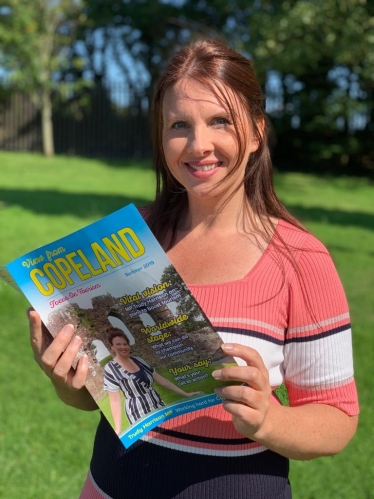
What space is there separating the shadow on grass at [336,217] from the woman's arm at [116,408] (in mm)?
8746

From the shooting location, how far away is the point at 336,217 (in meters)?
10.5

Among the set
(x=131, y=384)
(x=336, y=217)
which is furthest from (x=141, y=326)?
(x=336, y=217)

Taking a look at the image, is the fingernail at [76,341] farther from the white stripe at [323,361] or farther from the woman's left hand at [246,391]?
the white stripe at [323,361]

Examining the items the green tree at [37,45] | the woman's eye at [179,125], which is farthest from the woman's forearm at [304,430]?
the green tree at [37,45]

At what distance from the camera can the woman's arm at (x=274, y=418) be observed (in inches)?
42.8

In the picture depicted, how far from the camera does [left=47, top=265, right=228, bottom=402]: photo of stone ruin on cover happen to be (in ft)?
3.65

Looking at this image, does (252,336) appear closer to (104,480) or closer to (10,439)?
(104,480)

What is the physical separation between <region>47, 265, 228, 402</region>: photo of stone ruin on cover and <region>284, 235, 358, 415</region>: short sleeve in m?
0.20

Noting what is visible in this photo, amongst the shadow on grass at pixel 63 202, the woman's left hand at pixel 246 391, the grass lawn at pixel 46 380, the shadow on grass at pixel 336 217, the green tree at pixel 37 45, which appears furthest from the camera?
the green tree at pixel 37 45

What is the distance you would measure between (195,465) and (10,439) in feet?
8.65

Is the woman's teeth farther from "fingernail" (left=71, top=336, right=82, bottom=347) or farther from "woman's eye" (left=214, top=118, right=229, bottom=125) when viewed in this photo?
"fingernail" (left=71, top=336, right=82, bottom=347)

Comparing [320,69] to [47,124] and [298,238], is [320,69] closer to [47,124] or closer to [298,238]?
[47,124]

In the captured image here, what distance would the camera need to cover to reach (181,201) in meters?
1.56

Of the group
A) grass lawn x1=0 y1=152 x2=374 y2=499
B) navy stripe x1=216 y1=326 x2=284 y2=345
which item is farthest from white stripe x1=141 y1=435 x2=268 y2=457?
grass lawn x1=0 y1=152 x2=374 y2=499
